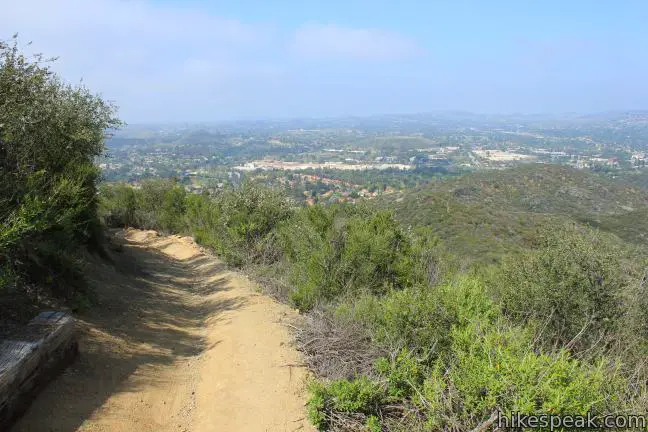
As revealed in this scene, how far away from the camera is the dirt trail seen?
5.36 meters

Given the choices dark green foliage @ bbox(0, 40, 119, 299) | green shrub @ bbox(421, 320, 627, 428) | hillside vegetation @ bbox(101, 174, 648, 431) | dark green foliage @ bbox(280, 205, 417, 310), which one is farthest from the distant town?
green shrub @ bbox(421, 320, 627, 428)

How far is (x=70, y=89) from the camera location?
47.4ft

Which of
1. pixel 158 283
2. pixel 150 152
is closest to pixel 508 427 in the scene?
pixel 158 283

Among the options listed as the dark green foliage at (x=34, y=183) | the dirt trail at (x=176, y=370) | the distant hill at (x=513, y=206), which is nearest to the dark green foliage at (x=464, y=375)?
the dirt trail at (x=176, y=370)

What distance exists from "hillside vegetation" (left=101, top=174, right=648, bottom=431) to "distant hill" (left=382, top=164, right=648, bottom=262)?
50.8 feet

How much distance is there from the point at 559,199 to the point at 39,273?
205ft

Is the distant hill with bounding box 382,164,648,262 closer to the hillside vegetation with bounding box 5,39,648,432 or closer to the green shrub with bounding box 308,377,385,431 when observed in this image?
the hillside vegetation with bounding box 5,39,648,432

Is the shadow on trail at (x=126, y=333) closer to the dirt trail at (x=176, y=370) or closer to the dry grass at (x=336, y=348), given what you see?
the dirt trail at (x=176, y=370)

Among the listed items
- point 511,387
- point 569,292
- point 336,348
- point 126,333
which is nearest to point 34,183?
point 126,333

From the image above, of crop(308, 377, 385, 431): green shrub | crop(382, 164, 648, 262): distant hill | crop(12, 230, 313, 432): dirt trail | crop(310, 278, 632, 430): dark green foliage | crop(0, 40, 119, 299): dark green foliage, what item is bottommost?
crop(382, 164, 648, 262): distant hill

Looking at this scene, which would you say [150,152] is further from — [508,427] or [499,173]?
[508,427]

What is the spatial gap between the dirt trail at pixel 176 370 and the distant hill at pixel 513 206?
60.9 feet

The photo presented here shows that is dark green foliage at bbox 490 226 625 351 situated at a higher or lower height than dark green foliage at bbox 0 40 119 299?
lower

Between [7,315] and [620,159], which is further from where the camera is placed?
[620,159]
